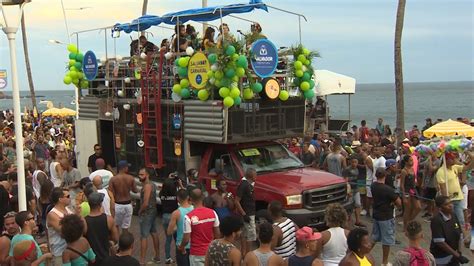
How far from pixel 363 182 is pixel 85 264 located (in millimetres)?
7226

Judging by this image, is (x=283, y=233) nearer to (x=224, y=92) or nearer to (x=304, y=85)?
(x=224, y=92)

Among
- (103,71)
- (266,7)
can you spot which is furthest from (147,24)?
(266,7)

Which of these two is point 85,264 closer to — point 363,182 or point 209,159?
point 209,159

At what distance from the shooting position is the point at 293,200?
943cm

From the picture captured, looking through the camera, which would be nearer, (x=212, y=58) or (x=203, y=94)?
(x=212, y=58)

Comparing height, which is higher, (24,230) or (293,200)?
(24,230)

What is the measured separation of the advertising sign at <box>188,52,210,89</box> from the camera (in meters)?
10.4

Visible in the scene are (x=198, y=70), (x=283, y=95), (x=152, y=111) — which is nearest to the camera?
(x=198, y=70)

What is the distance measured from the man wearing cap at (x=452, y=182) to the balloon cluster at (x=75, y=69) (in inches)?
342

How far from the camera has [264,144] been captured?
36.2ft

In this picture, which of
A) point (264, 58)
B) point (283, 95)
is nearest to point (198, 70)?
point (264, 58)

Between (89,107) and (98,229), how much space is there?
26.9ft

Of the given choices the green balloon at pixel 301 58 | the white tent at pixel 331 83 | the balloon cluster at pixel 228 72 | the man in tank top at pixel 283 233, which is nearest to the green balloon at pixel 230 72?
the balloon cluster at pixel 228 72

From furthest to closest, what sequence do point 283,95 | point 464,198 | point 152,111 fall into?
1. point 152,111
2. point 283,95
3. point 464,198
